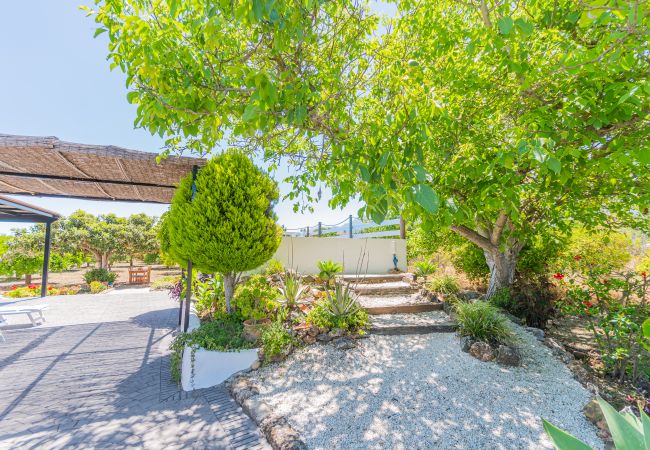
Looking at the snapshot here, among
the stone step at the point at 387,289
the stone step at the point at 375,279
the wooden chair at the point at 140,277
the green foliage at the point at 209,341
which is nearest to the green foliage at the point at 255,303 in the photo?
the green foliage at the point at 209,341

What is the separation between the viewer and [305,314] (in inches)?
202

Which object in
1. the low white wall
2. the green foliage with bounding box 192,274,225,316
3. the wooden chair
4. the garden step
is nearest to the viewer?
the garden step

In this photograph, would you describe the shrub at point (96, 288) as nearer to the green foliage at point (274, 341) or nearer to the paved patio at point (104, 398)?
the paved patio at point (104, 398)

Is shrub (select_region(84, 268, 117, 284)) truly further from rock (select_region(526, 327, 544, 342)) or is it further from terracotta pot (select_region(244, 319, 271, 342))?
rock (select_region(526, 327, 544, 342))

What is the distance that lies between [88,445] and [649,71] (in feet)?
21.5

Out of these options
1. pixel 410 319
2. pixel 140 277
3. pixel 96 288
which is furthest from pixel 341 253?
pixel 140 277

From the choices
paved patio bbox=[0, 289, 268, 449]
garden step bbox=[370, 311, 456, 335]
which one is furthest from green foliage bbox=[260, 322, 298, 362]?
garden step bbox=[370, 311, 456, 335]

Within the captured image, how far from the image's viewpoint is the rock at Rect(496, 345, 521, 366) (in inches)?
157

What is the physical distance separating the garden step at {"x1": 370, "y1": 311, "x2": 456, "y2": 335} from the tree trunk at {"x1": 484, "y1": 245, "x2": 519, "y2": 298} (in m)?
1.29

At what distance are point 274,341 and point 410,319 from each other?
2735 millimetres

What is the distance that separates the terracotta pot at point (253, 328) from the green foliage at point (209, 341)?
0.07 m

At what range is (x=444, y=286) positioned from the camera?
6.56m

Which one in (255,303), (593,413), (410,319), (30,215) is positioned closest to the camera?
(593,413)

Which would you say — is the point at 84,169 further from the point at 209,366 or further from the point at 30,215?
the point at 30,215
